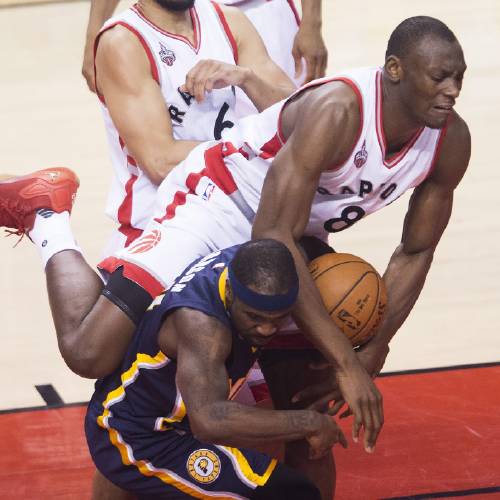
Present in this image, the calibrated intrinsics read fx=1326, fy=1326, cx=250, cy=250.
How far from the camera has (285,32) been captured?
6211 mm

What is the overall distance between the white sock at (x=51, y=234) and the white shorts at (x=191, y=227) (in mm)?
377

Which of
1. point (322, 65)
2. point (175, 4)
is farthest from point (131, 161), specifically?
point (322, 65)

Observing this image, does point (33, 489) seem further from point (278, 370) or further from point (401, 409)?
point (401, 409)

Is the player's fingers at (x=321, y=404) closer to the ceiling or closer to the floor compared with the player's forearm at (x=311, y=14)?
closer to the floor

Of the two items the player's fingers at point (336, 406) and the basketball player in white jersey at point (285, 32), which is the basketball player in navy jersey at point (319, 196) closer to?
the player's fingers at point (336, 406)

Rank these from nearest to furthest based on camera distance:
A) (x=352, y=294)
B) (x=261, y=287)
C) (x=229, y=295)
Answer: (x=261, y=287) → (x=229, y=295) → (x=352, y=294)

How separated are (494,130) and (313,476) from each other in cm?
455

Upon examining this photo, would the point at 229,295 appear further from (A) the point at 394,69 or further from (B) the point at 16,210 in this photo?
(B) the point at 16,210

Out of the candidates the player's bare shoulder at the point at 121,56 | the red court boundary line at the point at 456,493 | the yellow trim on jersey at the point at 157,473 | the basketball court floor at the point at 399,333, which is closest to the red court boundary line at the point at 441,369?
the basketball court floor at the point at 399,333

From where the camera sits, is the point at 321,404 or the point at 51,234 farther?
the point at 51,234

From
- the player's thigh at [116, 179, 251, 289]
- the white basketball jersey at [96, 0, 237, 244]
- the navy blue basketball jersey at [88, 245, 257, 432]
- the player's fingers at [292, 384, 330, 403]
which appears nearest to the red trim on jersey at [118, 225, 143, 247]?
the white basketball jersey at [96, 0, 237, 244]

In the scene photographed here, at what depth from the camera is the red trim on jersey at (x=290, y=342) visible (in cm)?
490

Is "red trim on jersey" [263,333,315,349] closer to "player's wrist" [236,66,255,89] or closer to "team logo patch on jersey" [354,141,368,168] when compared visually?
"team logo patch on jersey" [354,141,368,168]

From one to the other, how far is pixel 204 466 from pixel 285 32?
2588 millimetres
